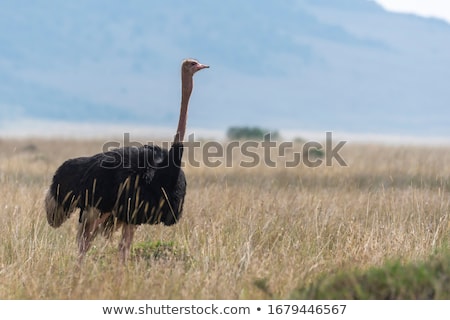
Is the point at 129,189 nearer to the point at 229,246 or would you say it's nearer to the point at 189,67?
the point at 229,246

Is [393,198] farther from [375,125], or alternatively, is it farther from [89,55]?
[89,55]

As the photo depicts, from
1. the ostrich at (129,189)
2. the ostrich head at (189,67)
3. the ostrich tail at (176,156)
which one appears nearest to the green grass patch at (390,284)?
the ostrich at (129,189)

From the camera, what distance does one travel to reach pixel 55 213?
8375 millimetres

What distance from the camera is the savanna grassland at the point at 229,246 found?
252 inches

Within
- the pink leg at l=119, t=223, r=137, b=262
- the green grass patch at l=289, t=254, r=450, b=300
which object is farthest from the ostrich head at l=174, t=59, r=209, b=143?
the green grass patch at l=289, t=254, r=450, b=300

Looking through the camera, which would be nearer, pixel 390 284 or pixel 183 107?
pixel 390 284

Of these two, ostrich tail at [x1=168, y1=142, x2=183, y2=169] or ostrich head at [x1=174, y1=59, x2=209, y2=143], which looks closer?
ostrich tail at [x1=168, y1=142, x2=183, y2=169]

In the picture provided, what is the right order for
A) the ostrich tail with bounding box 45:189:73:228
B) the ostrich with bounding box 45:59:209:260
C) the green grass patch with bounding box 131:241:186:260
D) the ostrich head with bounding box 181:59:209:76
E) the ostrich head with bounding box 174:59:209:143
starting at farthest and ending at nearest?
the ostrich tail with bounding box 45:189:73:228 → the ostrich head with bounding box 181:59:209:76 → the ostrich head with bounding box 174:59:209:143 → the ostrich with bounding box 45:59:209:260 → the green grass patch with bounding box 131:241:186:260

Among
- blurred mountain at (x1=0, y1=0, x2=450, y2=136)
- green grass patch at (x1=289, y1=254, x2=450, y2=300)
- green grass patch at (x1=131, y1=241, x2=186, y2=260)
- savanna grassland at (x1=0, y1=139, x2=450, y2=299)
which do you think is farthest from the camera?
blurred mountain at (x1=0, y1=0, x2=450, y2=136)

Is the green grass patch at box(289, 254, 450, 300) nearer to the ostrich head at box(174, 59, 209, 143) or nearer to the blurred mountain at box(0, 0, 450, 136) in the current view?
the ostrich head at box(174, 59, 209, 143)

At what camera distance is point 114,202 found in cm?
780

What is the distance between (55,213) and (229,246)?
5.04 ft

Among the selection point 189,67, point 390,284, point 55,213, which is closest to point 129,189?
point 55,213

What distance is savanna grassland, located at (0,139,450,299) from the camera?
21.0 ft
